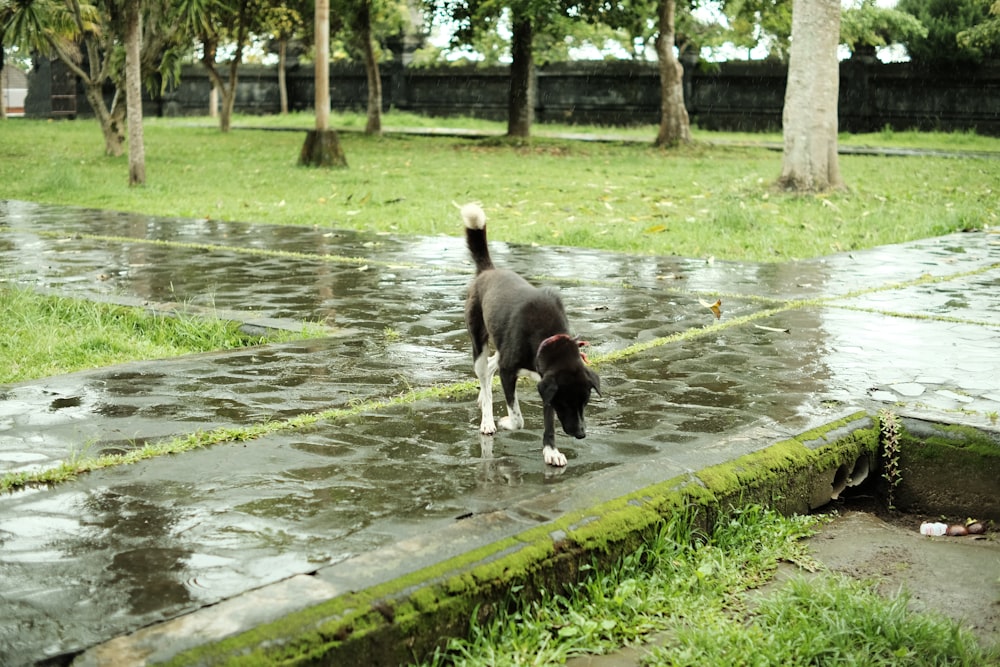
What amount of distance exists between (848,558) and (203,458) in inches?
92.5

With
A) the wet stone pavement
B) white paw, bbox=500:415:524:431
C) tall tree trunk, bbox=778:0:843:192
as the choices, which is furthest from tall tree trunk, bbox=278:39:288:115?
white paw, bbox=500:415:524:431

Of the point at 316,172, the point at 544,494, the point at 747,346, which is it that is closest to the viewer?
the point at 544,494

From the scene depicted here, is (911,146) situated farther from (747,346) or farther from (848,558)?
(848,558)

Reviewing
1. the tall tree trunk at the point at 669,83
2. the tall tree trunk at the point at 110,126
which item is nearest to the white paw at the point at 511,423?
the tall tree trunk at the point at 110,126

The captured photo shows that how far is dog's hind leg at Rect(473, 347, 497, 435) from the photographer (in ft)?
14.9

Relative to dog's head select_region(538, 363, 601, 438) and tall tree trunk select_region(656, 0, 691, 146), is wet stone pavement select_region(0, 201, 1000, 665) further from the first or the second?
tall tree trunk select_region(656, 0, 691, 146)

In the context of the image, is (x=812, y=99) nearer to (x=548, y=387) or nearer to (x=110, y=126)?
(x=548, y=387)

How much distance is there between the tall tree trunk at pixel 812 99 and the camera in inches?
562

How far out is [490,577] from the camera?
10.2 ft

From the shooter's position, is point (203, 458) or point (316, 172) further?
point (316, 172)

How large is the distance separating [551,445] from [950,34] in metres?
29.8

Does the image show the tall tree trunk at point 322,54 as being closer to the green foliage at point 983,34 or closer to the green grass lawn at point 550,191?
the green grass lawn at point 550,191

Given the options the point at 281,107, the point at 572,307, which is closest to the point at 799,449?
the point at 572,307

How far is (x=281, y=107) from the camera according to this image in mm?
40375
